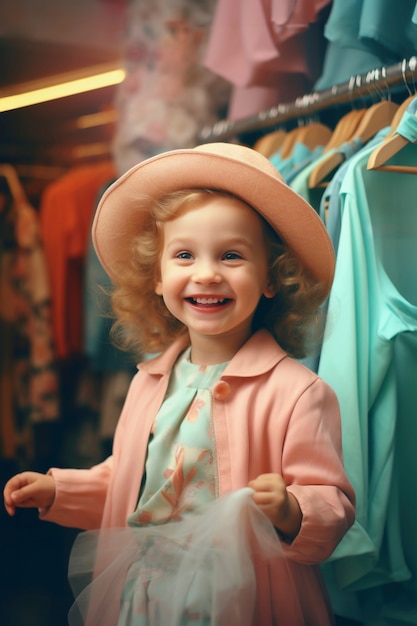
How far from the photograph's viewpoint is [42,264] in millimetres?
1694

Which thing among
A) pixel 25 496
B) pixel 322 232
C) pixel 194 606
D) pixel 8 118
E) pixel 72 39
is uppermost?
pixel 72 39

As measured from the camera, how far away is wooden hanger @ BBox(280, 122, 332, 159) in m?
1.31

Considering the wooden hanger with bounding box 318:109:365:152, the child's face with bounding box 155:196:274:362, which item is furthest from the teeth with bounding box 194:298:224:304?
the wooden hanger with bounding box 318:109:365:152

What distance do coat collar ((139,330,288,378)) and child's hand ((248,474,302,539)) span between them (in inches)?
5.2

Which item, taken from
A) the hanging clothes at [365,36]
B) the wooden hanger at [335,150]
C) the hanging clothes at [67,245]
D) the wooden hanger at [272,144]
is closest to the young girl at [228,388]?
the wooden hanger at [335,150]

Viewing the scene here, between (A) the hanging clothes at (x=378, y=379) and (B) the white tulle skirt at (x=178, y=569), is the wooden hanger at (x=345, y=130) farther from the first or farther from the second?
(B) the white tulle skirt at (x=178, y=569)

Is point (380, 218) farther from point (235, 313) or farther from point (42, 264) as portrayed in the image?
point (42, 264)

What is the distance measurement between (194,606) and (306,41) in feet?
3.36

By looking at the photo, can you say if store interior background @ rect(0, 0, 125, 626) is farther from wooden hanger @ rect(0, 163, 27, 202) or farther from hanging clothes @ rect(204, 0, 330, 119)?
hanging clothes @ rect(204, 0, 330, 119)

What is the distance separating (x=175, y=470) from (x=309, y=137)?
708 mm

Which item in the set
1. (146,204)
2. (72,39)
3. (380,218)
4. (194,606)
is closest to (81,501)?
(194,606)

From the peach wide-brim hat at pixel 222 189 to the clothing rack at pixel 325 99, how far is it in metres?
0.35

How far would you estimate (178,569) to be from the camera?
800mm

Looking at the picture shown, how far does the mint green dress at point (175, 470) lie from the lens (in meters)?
0.84
